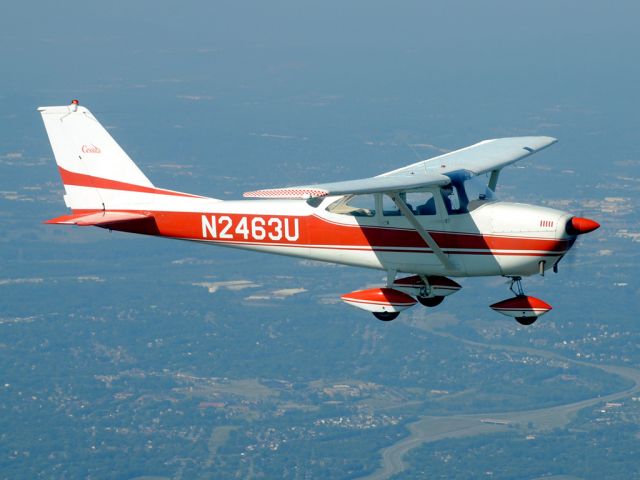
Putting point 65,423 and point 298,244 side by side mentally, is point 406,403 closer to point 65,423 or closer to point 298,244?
point 65,423

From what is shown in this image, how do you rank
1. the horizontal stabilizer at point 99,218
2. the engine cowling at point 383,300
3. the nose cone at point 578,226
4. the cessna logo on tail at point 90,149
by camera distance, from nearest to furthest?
the nose cone at point 578,226
the engine cowling at point 383,300
the horizontal stabilizer at point 99,218
the cessna logo on tail at point 90,149

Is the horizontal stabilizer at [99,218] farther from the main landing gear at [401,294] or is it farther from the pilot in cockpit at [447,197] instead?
the pilot in cockpit at [447,197]

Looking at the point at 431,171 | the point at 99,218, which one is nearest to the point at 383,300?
the point at 431,171

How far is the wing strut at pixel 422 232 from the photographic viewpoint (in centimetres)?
2862

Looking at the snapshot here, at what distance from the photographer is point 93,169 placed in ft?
105

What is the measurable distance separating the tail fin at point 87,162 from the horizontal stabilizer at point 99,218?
1.24ft

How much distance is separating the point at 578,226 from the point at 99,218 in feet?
33.3

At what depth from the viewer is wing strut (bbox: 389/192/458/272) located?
28.6m

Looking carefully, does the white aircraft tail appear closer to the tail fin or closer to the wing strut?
the tail fin

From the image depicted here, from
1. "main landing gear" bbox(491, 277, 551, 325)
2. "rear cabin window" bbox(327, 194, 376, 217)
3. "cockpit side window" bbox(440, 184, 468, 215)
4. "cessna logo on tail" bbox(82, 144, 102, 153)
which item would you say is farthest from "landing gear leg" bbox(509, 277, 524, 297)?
"cessna logo on tail" bbox(82, 144, 102, 153)

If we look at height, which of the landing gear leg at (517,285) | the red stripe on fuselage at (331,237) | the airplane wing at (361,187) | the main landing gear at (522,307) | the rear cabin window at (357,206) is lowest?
the main landing gear at (522,307)

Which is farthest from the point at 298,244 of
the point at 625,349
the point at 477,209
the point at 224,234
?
the point at 625,349

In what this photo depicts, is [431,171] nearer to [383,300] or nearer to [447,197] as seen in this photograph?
[447,197]

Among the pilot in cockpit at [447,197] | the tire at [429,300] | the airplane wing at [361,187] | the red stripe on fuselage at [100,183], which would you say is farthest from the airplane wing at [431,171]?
the red stripe on fuselage at [100,183]
